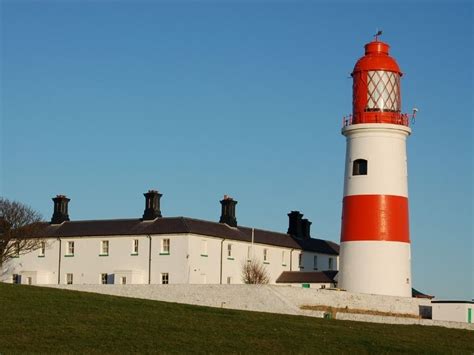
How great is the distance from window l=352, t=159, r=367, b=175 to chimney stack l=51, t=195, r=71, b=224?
2593cm

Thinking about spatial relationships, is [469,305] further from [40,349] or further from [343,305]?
Result: [40,349]

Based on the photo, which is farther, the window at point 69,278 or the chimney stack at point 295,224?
the chimney stack at point 295,224

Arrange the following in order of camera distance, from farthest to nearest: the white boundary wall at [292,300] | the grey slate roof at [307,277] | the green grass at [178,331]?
1. the grey slate roof at [307,277]
2. the white boundary wall at [292,300]
3. the green grass at [178,331]

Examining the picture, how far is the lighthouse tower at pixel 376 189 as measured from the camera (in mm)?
49969

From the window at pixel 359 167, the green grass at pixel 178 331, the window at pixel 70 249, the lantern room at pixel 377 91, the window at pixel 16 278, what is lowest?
the green grass at pixel 178 331

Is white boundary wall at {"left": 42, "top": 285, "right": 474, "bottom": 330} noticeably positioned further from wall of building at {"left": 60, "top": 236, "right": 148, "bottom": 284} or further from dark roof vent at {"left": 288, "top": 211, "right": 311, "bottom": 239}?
dark roof vent at {"left": 288, "top": 211, "right": 311, "bottom": 239}

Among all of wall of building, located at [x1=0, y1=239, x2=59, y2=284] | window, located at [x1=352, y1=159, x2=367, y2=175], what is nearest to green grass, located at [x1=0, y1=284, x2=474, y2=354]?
window, located at [x1=352, y1=159, x2=367, y2=175]

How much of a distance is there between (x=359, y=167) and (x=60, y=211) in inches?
1039

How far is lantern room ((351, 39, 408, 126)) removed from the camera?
50562mm

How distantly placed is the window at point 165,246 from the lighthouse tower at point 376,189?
14245mm

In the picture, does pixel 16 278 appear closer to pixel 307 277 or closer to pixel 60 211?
pixel 60 211

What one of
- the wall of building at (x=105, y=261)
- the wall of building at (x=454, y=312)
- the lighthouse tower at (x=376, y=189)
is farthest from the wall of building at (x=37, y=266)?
the wall of building at (x=454, y=312)

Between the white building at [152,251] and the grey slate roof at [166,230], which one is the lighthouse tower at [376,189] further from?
the grey slate roof at [166,230]

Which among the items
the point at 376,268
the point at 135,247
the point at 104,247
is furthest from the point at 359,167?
the point at 104,247
